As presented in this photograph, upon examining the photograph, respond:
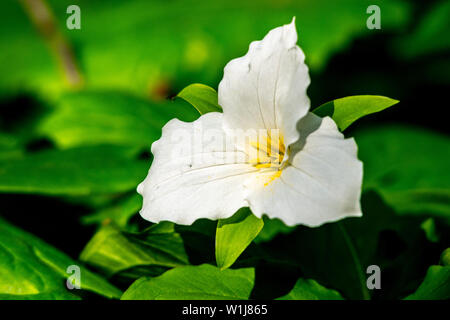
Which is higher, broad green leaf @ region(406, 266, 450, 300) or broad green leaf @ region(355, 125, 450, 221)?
broad green leaf @ region(355, 125, 450, 221)

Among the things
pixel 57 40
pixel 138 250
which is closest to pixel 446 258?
pixel 138 250

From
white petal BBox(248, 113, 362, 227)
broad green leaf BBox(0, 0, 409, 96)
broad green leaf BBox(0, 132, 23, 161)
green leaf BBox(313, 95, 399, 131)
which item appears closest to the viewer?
white petal BBox(248, 113, 362, 227)

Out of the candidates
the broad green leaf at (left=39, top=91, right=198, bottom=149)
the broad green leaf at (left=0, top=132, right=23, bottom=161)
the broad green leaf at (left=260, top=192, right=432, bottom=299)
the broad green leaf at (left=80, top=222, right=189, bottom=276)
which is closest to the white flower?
the broad green leaf at (left=80, top=222, right=189, bottom=276)

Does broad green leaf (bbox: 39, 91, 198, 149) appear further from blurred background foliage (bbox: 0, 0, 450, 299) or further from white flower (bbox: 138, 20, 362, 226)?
white flower (bbox: 138, 20, 362, 226)

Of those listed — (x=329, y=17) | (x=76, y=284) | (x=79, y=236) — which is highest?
(x=329, y=17)

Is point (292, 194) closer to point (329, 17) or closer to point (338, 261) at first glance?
point (338, 261)
